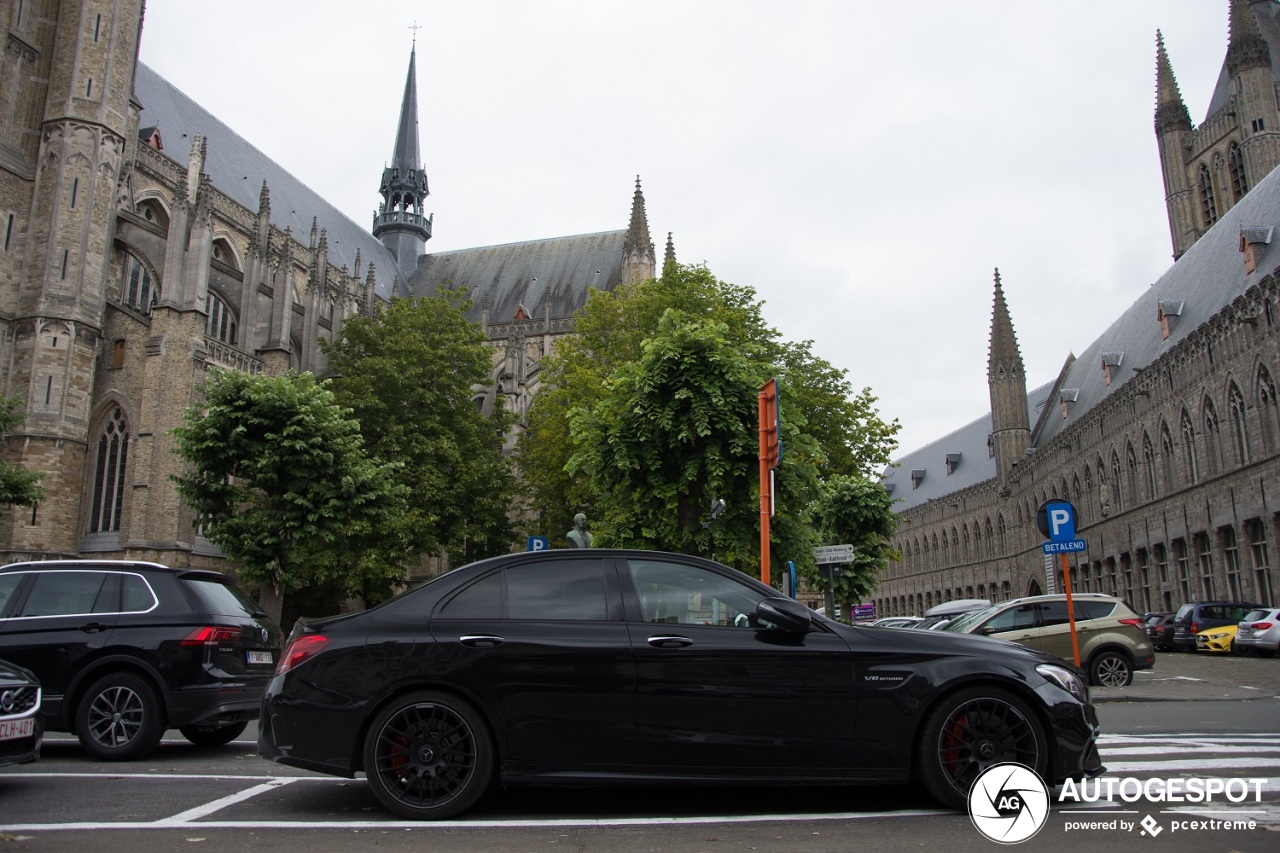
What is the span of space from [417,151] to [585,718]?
71745 millimetres

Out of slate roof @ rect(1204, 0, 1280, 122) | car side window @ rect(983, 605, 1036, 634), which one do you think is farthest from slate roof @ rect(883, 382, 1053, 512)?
car side window @ rect(983, 605, 1036, 634)

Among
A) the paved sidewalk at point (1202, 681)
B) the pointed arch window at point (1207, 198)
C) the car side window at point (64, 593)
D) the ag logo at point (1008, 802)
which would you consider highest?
the pointed arch window at point (1207, 198)

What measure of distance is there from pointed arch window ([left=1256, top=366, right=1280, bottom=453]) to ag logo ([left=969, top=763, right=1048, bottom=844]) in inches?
1086

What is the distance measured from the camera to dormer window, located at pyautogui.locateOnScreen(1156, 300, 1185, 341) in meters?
37.1

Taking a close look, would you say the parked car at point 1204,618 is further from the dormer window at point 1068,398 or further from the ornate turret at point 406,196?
the ornate turret at point 406,196

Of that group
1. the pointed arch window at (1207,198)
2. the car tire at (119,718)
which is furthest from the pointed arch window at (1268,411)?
the pointed arch window at (1207,198)

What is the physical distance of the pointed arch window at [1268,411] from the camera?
27406 millimetres

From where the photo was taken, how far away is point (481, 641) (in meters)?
5.11

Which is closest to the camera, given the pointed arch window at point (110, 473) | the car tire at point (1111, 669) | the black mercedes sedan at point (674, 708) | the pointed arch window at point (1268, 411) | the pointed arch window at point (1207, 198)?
the black mercedes sedan at point (674, 708)

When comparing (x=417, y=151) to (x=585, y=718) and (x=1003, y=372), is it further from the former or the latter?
(x=585, y=718)

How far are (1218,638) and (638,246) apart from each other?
34.9 meters

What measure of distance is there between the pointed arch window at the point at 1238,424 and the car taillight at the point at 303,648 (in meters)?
31.3

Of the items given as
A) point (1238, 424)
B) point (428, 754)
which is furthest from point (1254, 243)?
point (428, 754)

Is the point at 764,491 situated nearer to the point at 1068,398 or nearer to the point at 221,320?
the point at 221,320
